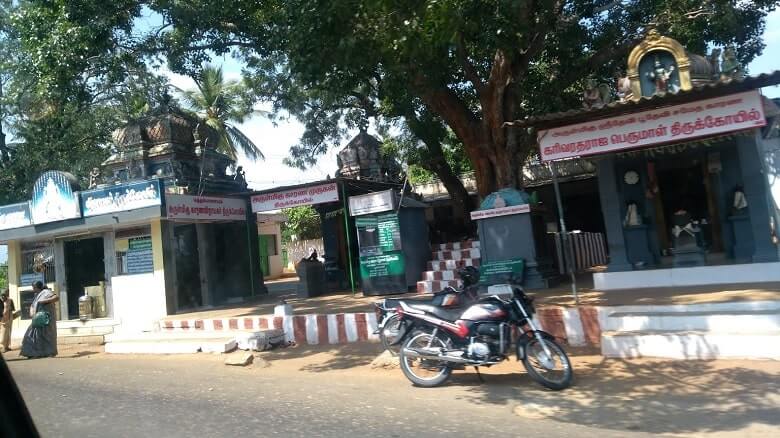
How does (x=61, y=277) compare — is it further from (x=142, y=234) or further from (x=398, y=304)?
(x=398, y=304)

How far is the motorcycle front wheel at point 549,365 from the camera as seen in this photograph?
6.42 m

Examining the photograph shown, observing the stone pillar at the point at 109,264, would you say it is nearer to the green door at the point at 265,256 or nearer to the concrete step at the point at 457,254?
the concrete step at the point at 457,254

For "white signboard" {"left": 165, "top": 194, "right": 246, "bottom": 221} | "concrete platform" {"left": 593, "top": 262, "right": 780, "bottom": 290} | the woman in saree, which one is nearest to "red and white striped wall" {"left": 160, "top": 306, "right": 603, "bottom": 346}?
the woman in saree

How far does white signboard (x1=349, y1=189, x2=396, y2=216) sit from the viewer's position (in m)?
13.3

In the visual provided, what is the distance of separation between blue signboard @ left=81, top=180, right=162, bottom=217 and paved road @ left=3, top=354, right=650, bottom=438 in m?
4.99

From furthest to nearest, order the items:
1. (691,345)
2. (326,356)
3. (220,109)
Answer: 1. (220,109)
2. (326,356)
3. (691,345)

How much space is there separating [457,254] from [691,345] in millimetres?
7493

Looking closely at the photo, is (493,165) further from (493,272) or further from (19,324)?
(19,324)

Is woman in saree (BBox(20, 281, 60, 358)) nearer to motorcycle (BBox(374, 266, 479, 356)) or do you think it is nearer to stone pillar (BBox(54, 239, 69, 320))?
stone pillar (BBox(54, 239, 69, 320))

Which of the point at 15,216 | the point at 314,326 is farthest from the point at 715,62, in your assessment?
the point at 15,216

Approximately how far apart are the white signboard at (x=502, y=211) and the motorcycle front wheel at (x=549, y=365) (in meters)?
5.31

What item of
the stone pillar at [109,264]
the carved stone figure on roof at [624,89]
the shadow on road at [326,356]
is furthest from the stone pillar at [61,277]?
the carved stone figure on roof at [624,89]

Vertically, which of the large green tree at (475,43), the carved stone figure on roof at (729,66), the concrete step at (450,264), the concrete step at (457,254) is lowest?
the concrete step at (450,264)

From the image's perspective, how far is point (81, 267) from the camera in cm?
1545
